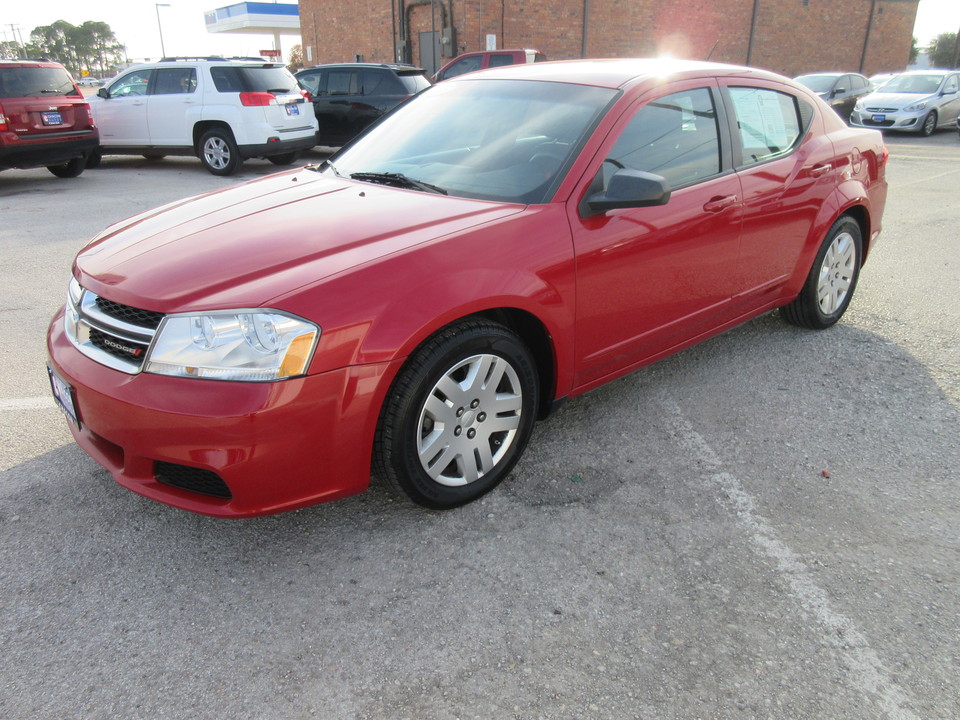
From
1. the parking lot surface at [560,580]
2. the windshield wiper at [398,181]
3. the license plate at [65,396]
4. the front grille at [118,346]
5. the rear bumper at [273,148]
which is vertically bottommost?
the parking lot surface at [560,580]

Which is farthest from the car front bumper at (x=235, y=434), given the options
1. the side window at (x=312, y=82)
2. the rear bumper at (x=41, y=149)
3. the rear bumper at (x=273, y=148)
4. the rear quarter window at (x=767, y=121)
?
the side window at (x=312, y=82)

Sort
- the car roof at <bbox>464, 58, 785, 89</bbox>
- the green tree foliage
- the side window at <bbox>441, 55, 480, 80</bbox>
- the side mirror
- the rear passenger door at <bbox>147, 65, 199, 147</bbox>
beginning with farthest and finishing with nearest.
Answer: the green tree foliage → the side window at <bbox>441, 55, 480, 80</bbox> → the rear passenger door at <bbox>147, 65, 199, 147</bbox> → the car roof at <bbox>464, 58, 785, 89</bbox> → the side mirror

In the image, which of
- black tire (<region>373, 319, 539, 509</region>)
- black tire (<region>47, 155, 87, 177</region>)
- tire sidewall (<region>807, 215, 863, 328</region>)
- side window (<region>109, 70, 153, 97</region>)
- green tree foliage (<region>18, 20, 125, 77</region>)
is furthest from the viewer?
green tree foliage (<region>18, 20, 125, 77</region>)

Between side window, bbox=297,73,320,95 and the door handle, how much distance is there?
427 inches

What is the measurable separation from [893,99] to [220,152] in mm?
15796

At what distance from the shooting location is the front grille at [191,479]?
2.44 m

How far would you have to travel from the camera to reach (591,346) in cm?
320

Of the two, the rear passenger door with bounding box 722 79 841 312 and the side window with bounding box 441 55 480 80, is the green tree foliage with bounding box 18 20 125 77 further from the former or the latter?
the rear passenger door with bounding box 722 79 841 312

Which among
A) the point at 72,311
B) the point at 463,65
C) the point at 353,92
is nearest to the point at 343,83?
the point at 353,92

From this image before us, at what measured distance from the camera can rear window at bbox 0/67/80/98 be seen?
9.65 metres

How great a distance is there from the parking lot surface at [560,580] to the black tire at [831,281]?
826 millimetres

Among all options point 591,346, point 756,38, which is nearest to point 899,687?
point 591,346

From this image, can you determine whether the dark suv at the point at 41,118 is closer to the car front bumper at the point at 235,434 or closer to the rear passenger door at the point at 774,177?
the car front bumper at the point at 235,434

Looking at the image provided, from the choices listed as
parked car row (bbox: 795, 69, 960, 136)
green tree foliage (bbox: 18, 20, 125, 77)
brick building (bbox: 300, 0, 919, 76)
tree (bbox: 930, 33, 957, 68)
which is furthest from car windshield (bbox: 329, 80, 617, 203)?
green tree foliage (bbox: 18, 20, 125, 77)
